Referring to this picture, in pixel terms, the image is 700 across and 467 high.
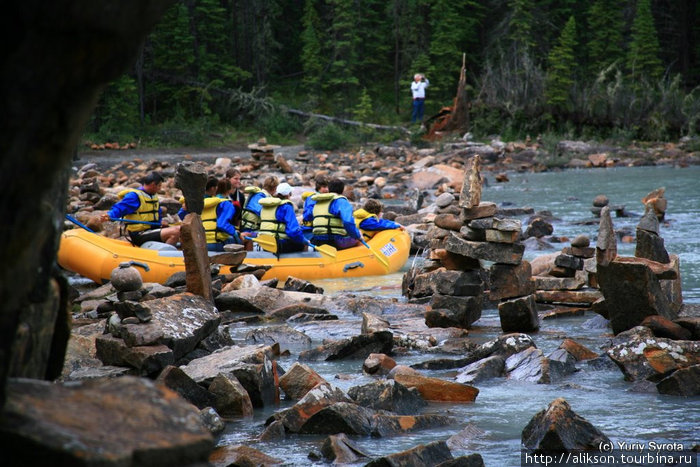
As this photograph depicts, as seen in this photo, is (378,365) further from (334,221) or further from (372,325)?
(334,221)

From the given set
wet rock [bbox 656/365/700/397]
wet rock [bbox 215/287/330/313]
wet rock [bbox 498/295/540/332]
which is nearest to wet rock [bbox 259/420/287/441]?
wet rock [bbox 656/365/700/397]

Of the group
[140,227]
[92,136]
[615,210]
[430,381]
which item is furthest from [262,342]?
[92,136]

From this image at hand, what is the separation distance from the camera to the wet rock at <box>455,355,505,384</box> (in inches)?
220

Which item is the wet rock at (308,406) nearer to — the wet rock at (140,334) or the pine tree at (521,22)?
the wet rock at (140,334)

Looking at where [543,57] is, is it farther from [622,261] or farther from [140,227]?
[622,261]

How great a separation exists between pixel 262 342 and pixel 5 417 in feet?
16.6

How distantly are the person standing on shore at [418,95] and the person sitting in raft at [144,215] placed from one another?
20.9 m

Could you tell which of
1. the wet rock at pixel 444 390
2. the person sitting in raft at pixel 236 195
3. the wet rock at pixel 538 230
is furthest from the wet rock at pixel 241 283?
the wet rock at pixel 538 230

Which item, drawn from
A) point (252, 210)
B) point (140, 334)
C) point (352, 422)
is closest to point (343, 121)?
point (252, 210)

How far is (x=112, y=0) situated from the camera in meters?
1.70

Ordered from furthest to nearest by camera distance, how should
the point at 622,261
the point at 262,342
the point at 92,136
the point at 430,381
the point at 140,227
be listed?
the point at 92,136 < the point at 140,227 < the point at 262,342 < the point at 622,261 < the point at 430,381

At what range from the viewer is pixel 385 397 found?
189 inches

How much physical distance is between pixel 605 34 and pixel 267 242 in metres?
31.0

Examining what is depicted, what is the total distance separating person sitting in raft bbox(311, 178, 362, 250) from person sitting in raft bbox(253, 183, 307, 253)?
435 mm
